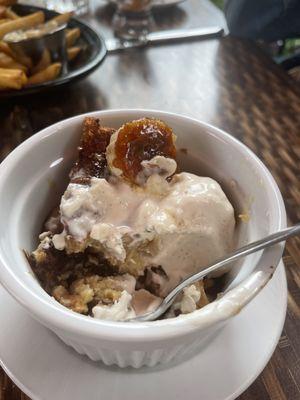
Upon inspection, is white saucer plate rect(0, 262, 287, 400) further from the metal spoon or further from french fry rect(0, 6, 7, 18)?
french fry rect(0, 6, 7, 18)

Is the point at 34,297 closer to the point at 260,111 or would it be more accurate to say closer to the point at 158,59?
the point at 260,111

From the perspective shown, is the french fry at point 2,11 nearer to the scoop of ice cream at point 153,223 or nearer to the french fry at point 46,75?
the french fry at point 46,75

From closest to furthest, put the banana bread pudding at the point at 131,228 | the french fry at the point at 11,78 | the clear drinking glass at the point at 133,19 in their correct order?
the banana bread pudding at the point at 131,228 → the french fry at the point at 11,78 → the clear drinking glass at the point at 133,19

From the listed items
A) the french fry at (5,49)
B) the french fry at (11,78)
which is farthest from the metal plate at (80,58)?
the french fry at (5,49)

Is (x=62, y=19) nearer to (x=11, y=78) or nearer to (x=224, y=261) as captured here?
(x=11, y=78)

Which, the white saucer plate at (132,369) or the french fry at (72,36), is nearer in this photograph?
the white saucer plate at (132,369)

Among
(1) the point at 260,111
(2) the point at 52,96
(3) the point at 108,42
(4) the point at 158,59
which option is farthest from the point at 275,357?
(3) the point at 108,42

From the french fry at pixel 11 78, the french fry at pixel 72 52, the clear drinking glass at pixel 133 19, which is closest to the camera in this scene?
the french fry at pixel 11 78
